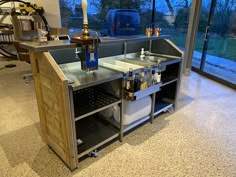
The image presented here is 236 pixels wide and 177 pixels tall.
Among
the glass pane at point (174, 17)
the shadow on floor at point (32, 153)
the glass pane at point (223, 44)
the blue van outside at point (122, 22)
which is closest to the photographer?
the shadow on floor at point (32, 153)

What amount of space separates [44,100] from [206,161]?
5.18 feet

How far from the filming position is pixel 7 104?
280 centimetres

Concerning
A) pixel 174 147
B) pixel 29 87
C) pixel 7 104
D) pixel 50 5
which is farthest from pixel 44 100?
pixel 50 5

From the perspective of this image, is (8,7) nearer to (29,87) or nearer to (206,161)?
(29,87)

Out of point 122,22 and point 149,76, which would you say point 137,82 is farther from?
point 122,22

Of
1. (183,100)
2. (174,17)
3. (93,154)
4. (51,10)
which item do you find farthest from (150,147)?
(51,10)

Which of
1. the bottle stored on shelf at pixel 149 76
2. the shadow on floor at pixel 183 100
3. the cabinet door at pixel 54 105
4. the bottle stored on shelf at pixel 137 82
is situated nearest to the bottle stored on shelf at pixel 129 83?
the bottle stored on shelf at pixel 137 82

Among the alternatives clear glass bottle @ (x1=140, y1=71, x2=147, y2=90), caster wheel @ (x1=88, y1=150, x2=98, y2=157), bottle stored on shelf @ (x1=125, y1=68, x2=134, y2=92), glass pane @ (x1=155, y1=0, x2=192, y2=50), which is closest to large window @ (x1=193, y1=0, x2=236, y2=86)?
glass pane @ (x1=155, y1=0, x2=192, y2=50)

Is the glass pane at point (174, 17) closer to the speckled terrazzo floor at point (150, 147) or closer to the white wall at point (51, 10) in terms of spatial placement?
the speckled terrazzo floor at point (150, 147)

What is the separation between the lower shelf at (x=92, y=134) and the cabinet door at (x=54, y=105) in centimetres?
16

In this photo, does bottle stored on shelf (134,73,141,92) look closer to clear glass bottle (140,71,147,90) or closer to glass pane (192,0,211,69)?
clear glass bottle (140,71,147,90)

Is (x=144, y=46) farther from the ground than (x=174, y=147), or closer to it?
farther from the ground

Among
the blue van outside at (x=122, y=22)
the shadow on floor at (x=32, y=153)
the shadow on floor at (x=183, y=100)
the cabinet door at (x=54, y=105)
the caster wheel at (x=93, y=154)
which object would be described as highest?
the blue van outside at (x=122, y=22)

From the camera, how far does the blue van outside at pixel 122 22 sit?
15.1 feet
